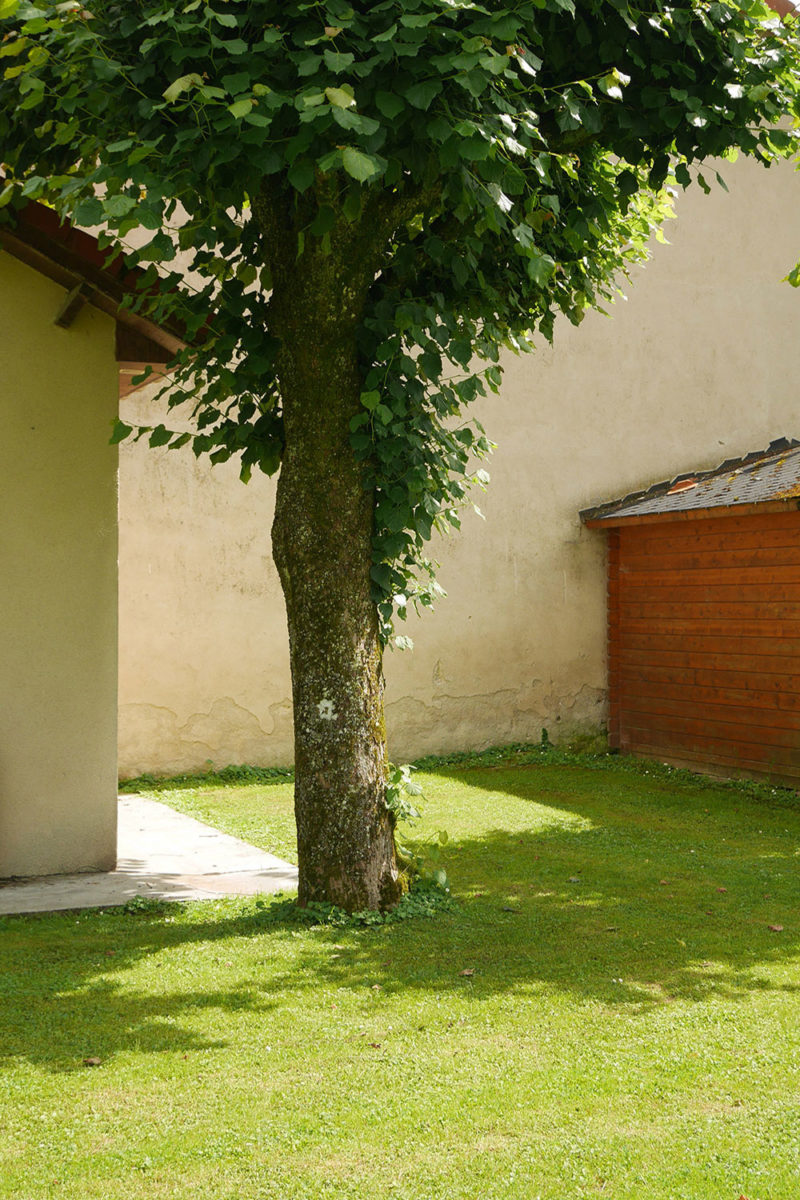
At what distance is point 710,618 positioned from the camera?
11.7 m

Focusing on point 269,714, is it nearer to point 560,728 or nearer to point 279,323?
point 560,728

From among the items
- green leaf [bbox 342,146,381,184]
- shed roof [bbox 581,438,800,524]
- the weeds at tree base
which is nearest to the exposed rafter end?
green leaf [bbox 342,146,381,184]

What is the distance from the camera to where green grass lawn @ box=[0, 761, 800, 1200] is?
3.18 m

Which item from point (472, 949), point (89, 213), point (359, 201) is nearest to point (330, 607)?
point (472, 949)

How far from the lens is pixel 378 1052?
4055mm

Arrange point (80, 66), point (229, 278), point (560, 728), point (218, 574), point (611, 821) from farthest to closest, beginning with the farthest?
point (560, 728) < point (218, 574) < point (611, 821) < point (229, 278) < point (80, 66)

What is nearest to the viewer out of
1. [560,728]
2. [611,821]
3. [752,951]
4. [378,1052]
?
[378,1052]

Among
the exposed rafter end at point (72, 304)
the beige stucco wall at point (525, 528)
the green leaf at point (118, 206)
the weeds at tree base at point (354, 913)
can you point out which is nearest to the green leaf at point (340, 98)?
the green leaf at point (118, 206)

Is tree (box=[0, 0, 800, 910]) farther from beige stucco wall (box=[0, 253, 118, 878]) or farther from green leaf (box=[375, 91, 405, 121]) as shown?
beige stucco wall (box=[0, 253, 118, 878])

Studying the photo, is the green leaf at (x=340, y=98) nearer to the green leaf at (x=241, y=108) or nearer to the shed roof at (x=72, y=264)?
the green leaf at (x=241, y=108)

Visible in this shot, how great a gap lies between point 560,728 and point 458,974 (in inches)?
337

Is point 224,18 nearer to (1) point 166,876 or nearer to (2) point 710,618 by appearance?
(1) point 166,876

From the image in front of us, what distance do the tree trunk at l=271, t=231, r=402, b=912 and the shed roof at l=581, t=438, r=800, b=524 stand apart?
215 inches

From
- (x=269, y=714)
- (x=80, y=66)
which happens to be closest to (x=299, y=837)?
(x=80, y=66)
